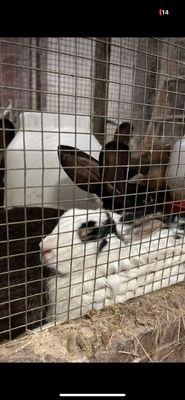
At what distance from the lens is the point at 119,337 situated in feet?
3.66

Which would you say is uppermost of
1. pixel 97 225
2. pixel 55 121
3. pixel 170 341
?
pixel 55 121

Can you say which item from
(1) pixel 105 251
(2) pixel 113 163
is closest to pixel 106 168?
(2) pixel 113 163

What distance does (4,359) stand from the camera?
0.91 meters

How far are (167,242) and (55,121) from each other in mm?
1195

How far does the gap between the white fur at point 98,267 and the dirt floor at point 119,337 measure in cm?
5

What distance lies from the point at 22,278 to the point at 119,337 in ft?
1.34

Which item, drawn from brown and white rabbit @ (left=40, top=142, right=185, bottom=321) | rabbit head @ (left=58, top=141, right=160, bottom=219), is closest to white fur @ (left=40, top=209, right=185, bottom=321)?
brown and white rabbit @ (left=40, top=142, right=185, bottom=321)

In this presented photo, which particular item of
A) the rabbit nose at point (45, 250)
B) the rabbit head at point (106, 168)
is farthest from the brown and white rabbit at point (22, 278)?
the rabbit head at point (106, 168)

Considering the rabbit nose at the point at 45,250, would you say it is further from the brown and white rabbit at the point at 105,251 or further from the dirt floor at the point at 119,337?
the dirt floor at the point at 119,337

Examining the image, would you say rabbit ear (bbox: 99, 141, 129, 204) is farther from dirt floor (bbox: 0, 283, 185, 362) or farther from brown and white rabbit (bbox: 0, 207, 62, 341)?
dirt floor (bbox: 0, 283, 185, 362)

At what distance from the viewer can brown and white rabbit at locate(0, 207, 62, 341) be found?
109 cm

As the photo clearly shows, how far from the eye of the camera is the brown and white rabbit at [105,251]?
1.17 meters
